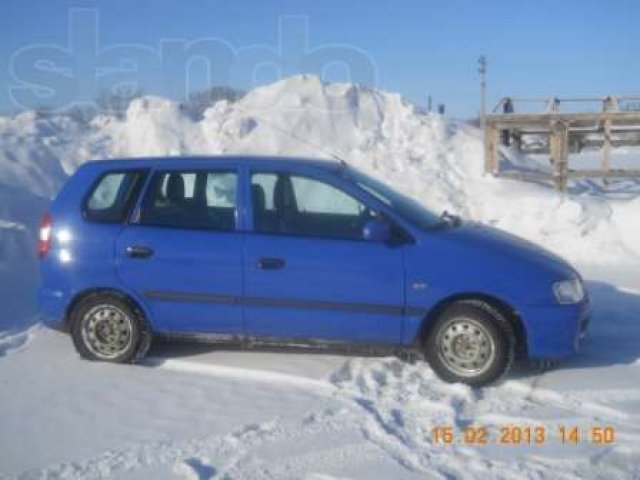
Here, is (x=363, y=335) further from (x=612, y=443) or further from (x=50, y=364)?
(x=50, y=364)

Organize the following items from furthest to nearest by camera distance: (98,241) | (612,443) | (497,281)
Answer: (98,241) < (497,281) < (612,443)

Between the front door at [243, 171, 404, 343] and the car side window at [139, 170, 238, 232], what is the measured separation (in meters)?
0.22

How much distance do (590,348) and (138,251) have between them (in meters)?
3.75

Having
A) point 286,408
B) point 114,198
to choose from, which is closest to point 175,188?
point 114,198

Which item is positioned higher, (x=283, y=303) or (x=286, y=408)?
(x=283, y=303)

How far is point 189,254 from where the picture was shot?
549cm

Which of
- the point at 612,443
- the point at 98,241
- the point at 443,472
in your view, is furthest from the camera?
the point at 98,241

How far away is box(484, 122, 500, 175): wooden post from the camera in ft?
56.5

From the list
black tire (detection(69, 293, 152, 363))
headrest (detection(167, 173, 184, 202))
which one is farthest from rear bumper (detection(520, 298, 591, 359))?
black tire (detection(69, 293, 152, 363))

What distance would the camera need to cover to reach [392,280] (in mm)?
5246

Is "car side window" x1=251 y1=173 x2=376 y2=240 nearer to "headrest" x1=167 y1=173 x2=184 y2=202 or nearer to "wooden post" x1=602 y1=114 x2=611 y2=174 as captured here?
"headrest" x1=167 y1=173 x2=184 y2=202

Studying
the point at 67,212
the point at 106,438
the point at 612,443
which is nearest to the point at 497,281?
the point at 612,443

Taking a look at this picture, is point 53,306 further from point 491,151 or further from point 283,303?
point 491,151

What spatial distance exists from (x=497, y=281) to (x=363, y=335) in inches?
40.8
